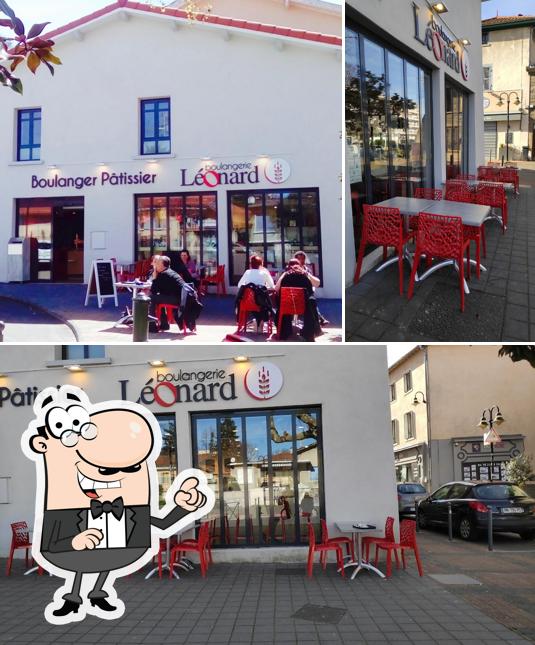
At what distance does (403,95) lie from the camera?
29.2 ft

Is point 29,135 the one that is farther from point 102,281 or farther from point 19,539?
point 19,539

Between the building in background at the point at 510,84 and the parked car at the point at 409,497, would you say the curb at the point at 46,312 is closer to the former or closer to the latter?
the parked car at the point at 409,497

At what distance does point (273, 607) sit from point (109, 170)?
7.70 m

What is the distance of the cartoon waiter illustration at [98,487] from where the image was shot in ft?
15.0

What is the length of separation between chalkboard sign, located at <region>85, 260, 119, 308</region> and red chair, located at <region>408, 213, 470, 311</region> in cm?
459

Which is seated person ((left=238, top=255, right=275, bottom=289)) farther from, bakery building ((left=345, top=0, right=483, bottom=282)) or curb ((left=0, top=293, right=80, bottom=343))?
curb ((left=0, top=293, right=80, bottom=343))

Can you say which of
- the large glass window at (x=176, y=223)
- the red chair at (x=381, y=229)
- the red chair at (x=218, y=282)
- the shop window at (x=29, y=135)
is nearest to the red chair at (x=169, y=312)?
the red chair at (x=381, y=229)

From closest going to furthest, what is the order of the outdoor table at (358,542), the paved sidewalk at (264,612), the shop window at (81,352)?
the paved sidewalk at (264,612) → the outdoor table at (358,542) → the shop window at (81,352)

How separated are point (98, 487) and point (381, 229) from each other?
3.54m

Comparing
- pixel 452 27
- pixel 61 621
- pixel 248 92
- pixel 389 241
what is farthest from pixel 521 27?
pixel 61 621

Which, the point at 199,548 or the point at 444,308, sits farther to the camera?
the point at 199,548

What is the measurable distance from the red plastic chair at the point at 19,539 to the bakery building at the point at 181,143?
433 cm

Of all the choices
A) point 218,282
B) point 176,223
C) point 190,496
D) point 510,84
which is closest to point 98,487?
point 190,496

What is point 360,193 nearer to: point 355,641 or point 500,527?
point 355,641
